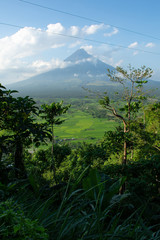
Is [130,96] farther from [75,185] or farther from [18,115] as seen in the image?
[75,185]

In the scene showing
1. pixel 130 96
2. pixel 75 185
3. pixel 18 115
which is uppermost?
pixel 130 96

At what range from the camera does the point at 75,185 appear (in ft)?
3.42

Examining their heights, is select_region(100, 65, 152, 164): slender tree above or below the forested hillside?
above

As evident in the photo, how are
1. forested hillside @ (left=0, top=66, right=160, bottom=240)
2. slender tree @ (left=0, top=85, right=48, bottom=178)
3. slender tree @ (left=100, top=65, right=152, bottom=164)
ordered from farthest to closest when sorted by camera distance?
slender tree @ (left=100, top=65, right=152, bottom=164) → slender tree @ (left=0, top=85, right=48, bottom=178) → forested hillside @ (left=0, top=66, right=160, bottom=240)

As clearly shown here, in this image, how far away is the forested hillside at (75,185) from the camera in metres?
0.85

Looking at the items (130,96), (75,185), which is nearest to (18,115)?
(75,185)

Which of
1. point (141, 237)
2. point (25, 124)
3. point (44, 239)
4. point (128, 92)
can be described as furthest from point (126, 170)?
point (128, 92)

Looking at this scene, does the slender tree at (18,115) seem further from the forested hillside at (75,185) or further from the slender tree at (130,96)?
the slender tree at (130,96)

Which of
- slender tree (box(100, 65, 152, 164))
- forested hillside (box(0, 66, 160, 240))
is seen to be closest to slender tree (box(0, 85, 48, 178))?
forested hillside (box(0, 66, 160, 240))

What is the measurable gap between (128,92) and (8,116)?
16.8ft

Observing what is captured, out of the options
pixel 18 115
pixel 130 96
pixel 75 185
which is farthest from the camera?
pixel 130 96

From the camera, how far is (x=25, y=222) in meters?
0.67

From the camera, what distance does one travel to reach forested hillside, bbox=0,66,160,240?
85 cm

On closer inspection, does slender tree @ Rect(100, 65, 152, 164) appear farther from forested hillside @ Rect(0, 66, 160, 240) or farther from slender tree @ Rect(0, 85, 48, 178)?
slender tree @ Rect(0, 85, 48, 178)
